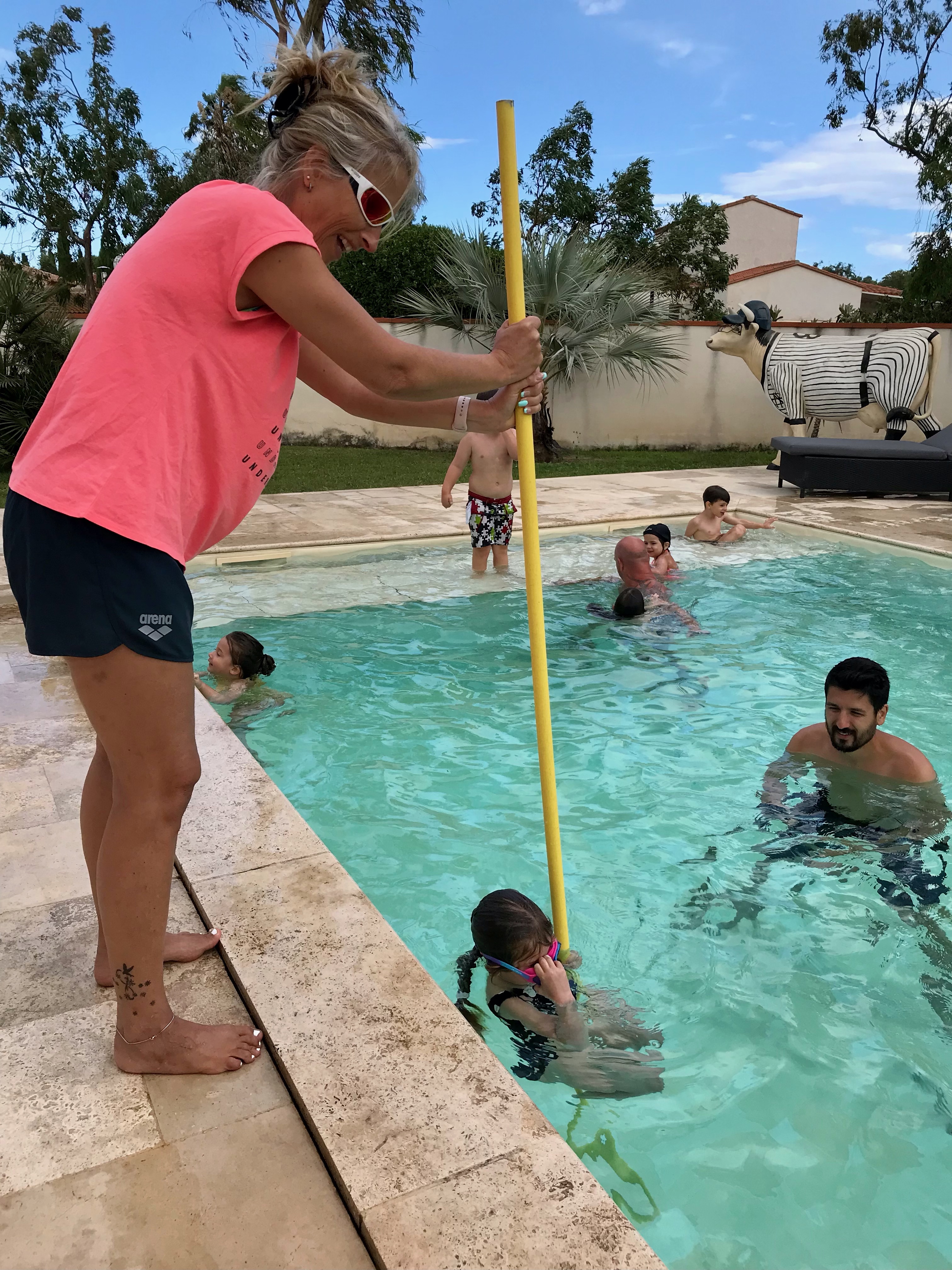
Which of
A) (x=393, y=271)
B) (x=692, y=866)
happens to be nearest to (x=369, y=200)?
(x=692, y=866)

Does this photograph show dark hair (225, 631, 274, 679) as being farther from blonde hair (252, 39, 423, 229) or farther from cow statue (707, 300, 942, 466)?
cow statue (707, 300, 942, 466)

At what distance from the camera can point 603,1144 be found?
2488 millimetres

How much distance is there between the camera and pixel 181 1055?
6.79ft

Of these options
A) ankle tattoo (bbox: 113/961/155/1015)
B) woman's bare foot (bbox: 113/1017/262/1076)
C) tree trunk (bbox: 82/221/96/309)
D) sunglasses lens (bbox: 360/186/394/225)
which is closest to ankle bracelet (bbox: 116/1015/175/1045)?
woman's bare foot (bbox: 113/1017/262/1076)

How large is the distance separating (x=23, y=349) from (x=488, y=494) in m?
9.10

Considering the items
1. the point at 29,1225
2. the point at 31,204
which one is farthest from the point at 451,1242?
the point at 31,204

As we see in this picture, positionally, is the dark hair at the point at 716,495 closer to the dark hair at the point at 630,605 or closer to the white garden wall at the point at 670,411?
the dark hair at the point at 630,605

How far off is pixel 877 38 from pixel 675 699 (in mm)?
28569

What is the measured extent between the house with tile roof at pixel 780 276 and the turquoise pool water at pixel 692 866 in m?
24.2

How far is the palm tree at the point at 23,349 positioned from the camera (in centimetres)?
1360

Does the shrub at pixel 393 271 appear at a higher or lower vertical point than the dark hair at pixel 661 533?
higher

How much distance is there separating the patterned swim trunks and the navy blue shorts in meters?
6.60

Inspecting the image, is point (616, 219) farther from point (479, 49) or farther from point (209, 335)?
point (209, 335)

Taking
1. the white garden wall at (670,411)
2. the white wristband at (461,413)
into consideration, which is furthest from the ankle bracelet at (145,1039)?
the white garden wall at (670,411)
